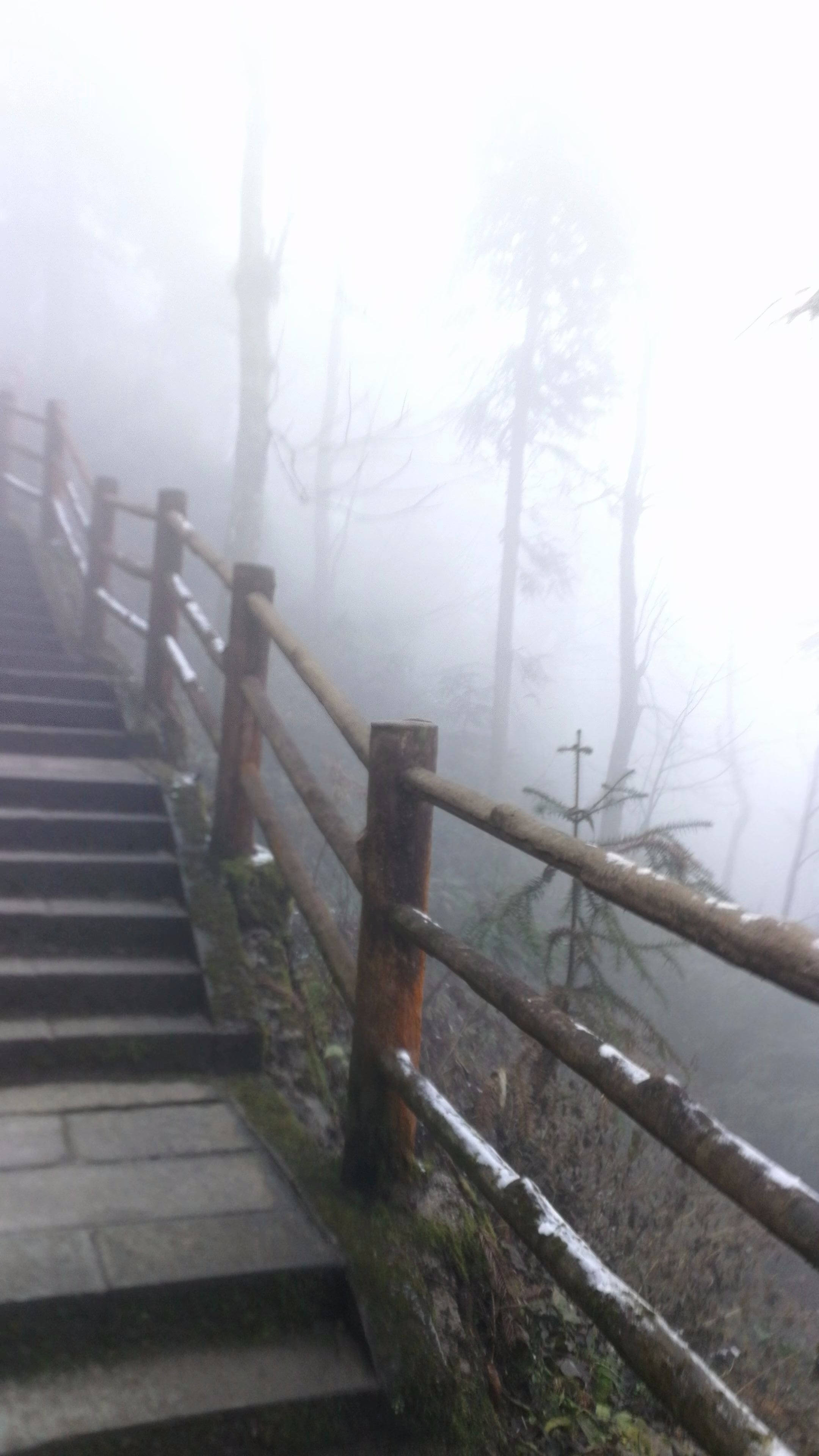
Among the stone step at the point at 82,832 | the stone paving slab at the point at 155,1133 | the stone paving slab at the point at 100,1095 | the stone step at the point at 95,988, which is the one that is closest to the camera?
the stone paving slab at the point at 155,1133

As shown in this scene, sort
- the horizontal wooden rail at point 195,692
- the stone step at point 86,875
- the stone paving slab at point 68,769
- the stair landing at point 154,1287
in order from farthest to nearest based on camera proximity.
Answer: the stone paving slab at point 68,769, the horizontal wooden rail at point 195,692, the stone step at point 86,875, the stair landing at point 154,1287

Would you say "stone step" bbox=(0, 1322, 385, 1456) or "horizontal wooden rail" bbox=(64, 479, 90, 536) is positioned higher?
"horizontal wooden rail" bbox=(64, 479, 90, 536)

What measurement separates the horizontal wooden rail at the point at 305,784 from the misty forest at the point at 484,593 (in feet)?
0.07

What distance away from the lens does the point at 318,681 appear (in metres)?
3.36

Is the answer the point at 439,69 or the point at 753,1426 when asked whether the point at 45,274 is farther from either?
the point at 753,1426

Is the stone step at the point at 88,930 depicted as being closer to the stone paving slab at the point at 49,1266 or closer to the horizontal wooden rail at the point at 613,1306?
the stone paving slab at the point at 49,1266

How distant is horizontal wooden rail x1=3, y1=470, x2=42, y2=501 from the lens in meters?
9.94

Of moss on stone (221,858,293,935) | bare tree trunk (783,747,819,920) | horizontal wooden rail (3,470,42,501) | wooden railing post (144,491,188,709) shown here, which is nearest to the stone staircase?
moss on stone (221,858,293,935)

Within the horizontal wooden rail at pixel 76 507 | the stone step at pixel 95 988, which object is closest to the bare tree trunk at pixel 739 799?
the horizontal wooden rail at pixel 76 507

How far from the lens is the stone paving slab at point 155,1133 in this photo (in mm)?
2908

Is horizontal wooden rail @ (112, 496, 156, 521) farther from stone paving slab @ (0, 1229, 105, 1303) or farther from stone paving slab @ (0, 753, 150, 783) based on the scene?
stone paving slab @ (0, 1229, 105, 1303)

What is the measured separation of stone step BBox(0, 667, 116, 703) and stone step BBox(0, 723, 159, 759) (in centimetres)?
52

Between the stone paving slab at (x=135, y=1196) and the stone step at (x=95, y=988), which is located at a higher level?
the stone step at (x=95, y=988)

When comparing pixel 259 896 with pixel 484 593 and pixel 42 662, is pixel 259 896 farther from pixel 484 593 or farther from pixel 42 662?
pixel 484 593
